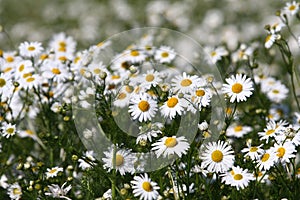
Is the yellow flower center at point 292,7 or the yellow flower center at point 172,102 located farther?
the yellow flower center at point 292,7

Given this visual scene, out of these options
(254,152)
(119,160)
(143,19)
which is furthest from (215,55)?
(143,19)

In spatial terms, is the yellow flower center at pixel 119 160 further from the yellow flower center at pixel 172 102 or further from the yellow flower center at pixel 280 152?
the yellow flower center at pixel 280 152

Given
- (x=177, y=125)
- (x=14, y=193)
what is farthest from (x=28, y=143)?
(x=177, y=125)

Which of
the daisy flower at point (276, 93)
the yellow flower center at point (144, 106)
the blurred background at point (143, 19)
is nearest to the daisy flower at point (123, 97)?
the yellow flower center at point (144, 106)

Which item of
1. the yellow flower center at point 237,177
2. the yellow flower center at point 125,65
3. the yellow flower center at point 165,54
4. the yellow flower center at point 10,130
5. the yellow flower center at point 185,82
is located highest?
the yellow flower center at point 165,54

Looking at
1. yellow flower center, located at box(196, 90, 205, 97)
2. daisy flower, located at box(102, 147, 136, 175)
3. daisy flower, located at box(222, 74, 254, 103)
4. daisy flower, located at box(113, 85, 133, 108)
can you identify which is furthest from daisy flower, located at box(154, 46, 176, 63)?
daisy flower, located at box(102, 147, 136, 175)

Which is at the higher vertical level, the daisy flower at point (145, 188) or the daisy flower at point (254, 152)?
the daisy flower at point (254, 152)

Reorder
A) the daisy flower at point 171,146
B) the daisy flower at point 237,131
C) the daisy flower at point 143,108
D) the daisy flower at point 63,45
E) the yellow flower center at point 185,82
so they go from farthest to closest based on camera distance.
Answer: the daisy flower at point 63,45
the daisy flower at point 237,131
the yellow flower center at point 185,82
the daisy flower at point 143,108
the daisy flower at point 171,146
